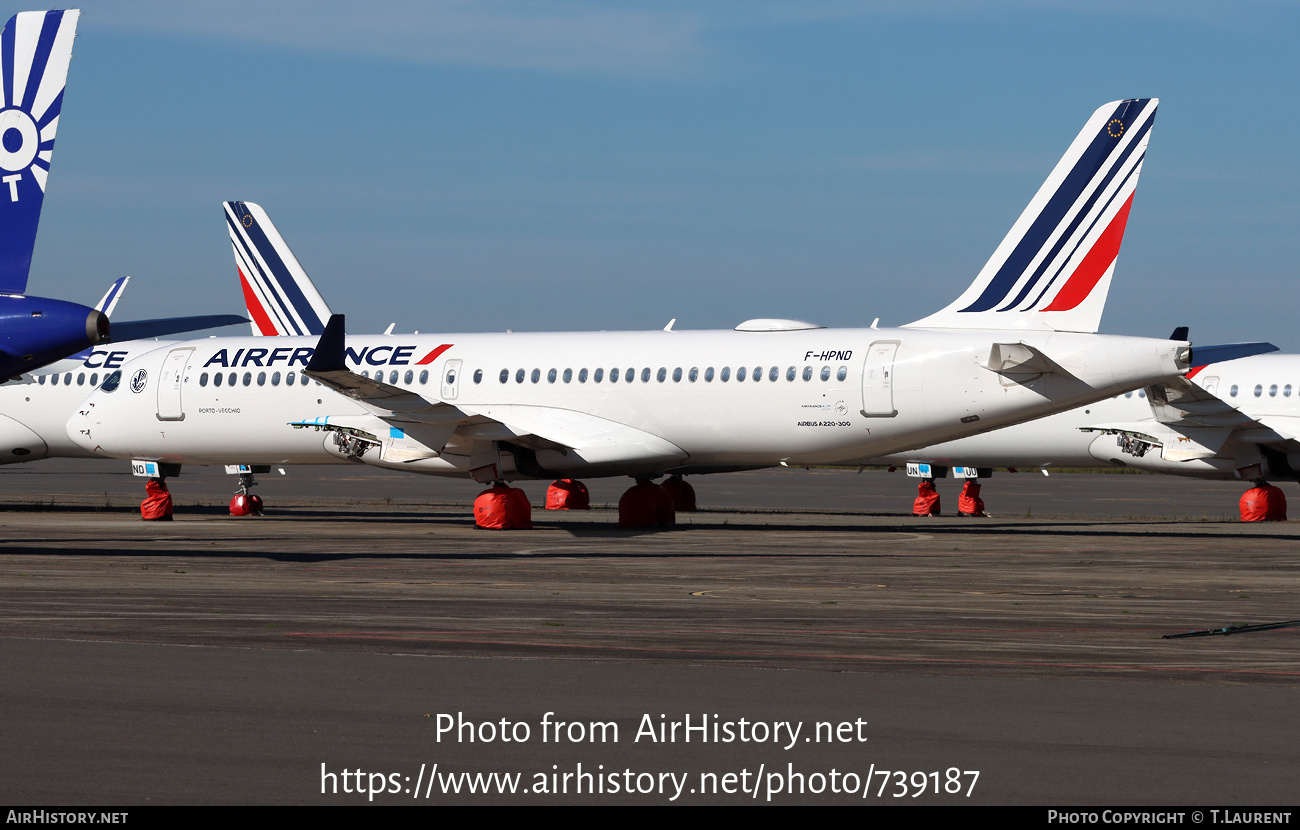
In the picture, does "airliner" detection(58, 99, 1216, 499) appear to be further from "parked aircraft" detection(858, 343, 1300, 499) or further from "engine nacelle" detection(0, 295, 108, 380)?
"engine nacelle" detection(0, 295, 108, 380)

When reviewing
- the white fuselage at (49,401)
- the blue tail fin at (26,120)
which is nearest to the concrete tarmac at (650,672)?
the blue tail fin at (26,120)

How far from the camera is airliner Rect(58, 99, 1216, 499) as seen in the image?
26.6 meters

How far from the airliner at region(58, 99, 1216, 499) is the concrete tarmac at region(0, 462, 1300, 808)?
11.2 ft

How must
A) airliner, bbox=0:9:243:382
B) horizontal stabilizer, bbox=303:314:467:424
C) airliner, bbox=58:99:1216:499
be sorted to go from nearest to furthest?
airliner, bbox=0:9:243:382
horizontal stabilizer, bbox=303:314:467:424
airliner, bbox=58:99:1216:499

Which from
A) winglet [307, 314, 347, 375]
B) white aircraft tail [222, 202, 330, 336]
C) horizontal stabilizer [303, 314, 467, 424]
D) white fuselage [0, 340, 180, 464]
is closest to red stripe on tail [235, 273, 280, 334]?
white aircraft tail [222, 202, 330, 336]

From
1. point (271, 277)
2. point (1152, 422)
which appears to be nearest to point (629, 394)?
point (1152, 422)

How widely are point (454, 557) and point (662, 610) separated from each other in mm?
7523

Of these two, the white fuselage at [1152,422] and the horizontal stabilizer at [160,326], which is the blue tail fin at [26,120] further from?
the white fuselage at [1152,422]

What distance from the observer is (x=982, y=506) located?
1453 inches

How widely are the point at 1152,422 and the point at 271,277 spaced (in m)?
29.0

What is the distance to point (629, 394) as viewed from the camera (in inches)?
1176

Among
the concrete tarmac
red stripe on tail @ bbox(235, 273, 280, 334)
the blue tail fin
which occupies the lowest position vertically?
the concrete tarmac

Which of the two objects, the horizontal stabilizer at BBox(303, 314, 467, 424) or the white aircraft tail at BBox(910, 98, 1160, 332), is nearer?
the horizontal stabilizer at BBox(303, 314, 467, 424)

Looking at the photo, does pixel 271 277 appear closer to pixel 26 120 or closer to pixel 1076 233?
pixel 1076 233
